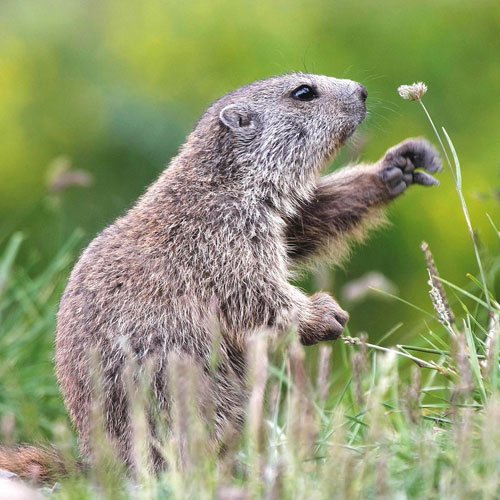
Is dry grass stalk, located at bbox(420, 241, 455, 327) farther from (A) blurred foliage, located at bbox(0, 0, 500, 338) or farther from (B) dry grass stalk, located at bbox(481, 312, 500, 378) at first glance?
(A) blurred foliage, located at bbox(0, 0, 500, 338)

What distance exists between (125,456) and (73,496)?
53.0 inches

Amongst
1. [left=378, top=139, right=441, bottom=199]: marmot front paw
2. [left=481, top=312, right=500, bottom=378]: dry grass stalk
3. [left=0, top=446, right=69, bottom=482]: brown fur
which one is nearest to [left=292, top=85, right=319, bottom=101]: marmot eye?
[left=378, top=139, right=441, bottom=199]: marmot front paw

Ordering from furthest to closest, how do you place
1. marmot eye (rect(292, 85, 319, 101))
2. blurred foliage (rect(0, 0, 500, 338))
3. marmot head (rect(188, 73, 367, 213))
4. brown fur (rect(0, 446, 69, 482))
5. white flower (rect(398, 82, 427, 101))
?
blurred foliage (rect(0, 0, 500, 338))
marmot eye (rect(292, 85, 319, 101))
marmot head (rect(188, 73, 367, 213))
brown fur (rect(0, 446, 69, 482))
white flower (rect(398, 82, 427, 101))

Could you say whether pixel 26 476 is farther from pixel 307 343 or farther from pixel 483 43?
pixel 483 43

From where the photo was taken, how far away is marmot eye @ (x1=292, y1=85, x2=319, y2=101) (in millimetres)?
5766

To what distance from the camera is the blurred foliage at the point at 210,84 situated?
9.97 m

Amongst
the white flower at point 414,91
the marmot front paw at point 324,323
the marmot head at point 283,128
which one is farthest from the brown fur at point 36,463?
the white flower at point 414,91

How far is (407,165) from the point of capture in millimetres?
5887

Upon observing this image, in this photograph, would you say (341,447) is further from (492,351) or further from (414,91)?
(414,91)

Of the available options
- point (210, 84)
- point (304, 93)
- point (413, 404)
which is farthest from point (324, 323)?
point (210, 84)

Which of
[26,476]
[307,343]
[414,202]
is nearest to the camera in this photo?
[26,476]

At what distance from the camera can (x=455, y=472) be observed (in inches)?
120

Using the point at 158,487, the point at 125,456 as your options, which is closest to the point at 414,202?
the point at 125,456

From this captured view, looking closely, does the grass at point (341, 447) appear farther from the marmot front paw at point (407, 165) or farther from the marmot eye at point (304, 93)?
the marmot eye at point (304, 93)
